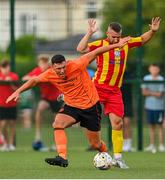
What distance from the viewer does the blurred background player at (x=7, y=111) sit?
64.4ft

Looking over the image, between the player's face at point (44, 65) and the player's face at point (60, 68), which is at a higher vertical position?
the player's face at point (60, 68)

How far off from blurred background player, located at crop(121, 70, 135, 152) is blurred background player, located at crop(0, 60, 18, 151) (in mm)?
2093

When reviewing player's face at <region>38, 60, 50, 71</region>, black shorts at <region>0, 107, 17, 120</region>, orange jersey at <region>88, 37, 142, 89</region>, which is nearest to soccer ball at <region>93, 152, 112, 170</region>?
orange jersey at <region>88, 37, 142, 89</region>

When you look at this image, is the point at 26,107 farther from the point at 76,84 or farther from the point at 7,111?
the point at 76,84

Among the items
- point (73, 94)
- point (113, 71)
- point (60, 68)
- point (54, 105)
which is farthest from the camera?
point (54, 105)

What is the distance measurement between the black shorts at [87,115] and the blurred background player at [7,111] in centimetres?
573

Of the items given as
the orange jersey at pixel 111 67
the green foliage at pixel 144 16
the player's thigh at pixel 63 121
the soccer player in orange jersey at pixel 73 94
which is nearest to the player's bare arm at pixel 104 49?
the soccer player in orange jersey at pixel 73 94

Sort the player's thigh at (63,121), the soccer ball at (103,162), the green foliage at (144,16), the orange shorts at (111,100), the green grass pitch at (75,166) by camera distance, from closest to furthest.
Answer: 1. the green grass pitch at (75,166)
2. the player's thigh at (63,121)
3. the soccer ball at (103,162)
4. the orange shorts at (111,100)
5. the green foliage at (144,16)

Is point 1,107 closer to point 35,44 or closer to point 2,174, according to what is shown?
point 2,174

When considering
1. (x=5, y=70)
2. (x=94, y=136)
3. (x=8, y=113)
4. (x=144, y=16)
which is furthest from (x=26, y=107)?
(x=144, y=16)

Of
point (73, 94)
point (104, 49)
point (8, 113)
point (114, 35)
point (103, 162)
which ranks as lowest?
point (8, 113)

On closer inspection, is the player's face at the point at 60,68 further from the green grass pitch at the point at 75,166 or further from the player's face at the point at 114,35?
the green grass pitch at the point at 75,166

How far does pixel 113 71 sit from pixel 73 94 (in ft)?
4.59

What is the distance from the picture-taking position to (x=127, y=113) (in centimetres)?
1958
